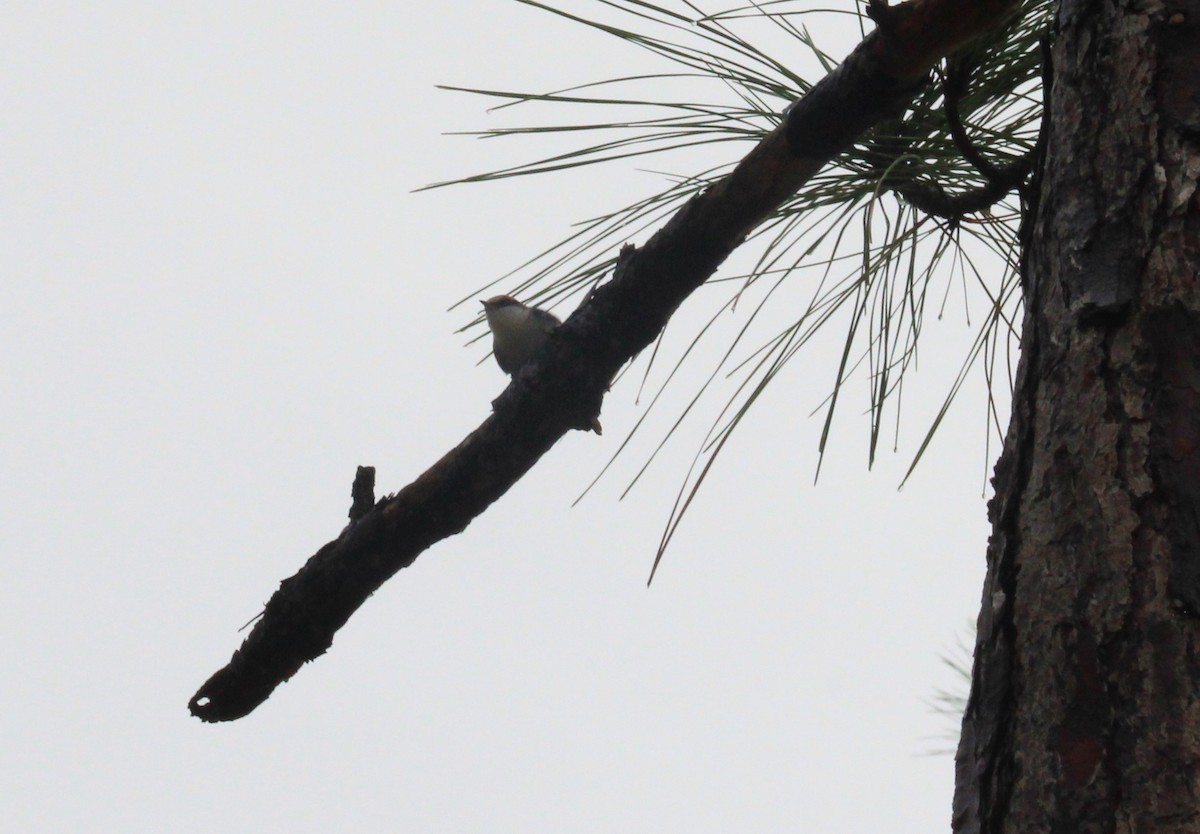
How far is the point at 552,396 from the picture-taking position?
4.86 feet

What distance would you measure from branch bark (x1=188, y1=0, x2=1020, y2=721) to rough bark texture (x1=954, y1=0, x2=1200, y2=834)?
36cm

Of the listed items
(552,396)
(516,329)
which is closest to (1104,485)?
(552,396)

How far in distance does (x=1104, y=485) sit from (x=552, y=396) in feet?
2.54

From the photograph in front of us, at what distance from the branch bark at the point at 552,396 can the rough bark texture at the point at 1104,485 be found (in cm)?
36

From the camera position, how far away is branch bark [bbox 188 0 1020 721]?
4.48 ft

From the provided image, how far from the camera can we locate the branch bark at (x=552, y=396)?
1365mm

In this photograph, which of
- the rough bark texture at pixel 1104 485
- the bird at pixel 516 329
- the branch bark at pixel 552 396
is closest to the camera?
the rough bark texture at pixel 1104 485

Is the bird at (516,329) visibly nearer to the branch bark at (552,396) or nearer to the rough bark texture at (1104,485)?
the branch bark at (552,396)

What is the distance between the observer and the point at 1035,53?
1530mm

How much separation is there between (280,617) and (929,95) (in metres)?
1.14

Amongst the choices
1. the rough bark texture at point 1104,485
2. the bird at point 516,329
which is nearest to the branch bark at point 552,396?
the rough bark texture at point 1104,485

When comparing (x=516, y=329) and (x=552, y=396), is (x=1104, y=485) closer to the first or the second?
(x=552, y=396)

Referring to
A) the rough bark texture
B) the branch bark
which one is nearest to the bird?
the branch bark

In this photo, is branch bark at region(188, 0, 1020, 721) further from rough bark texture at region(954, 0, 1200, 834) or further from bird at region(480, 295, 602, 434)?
bird at region(480, 295, 602, 434)
